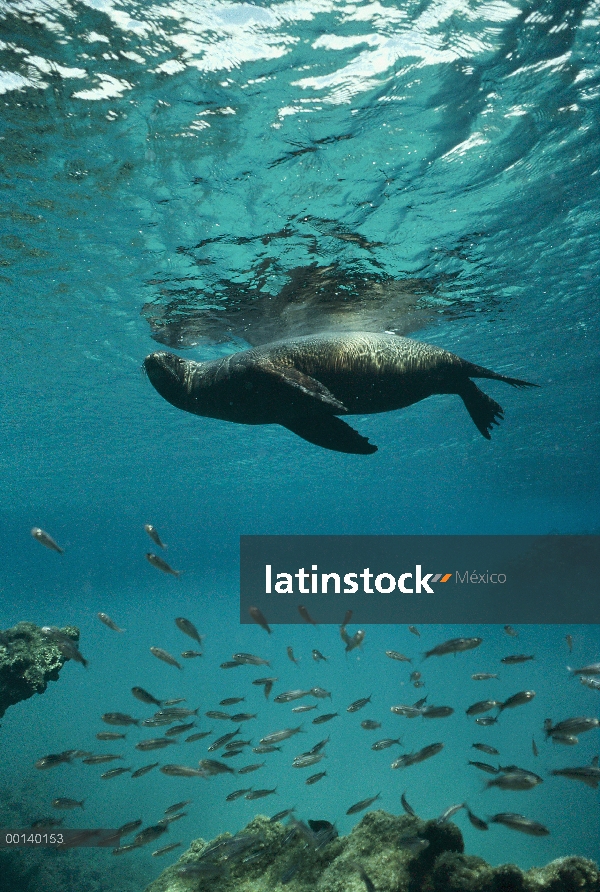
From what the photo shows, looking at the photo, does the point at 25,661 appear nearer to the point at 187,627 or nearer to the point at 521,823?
the point at 187,627

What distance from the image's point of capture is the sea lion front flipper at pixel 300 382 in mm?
3639

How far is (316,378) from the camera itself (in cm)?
442

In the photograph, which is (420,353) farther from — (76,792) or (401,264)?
(76,792)

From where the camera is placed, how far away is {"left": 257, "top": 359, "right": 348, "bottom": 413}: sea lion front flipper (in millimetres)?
3639

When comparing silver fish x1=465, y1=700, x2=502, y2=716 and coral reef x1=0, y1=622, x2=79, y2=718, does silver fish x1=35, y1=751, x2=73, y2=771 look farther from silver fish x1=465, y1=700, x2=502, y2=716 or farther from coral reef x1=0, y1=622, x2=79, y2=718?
silver fish x1=465, y1=700, x2=502, y2=716

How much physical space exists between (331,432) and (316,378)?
579 millimetres

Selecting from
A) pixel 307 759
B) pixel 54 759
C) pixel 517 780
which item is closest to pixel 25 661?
pixel 54 759

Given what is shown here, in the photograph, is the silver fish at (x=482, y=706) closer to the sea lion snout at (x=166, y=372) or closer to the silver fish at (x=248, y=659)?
the silver fish at (x=248, y=659)

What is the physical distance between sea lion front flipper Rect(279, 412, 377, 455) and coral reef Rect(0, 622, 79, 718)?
298 inches

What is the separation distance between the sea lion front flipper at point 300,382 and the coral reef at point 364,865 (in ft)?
15.3

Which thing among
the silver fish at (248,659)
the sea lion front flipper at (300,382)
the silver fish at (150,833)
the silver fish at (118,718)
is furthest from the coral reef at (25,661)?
the sea lion front flipper at (300,382)

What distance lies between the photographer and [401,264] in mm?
10422

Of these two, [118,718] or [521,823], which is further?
[118,718]

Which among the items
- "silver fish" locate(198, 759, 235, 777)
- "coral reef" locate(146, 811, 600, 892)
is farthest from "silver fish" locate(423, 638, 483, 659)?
"silver fish" locate(198, 759, 235, 777)
